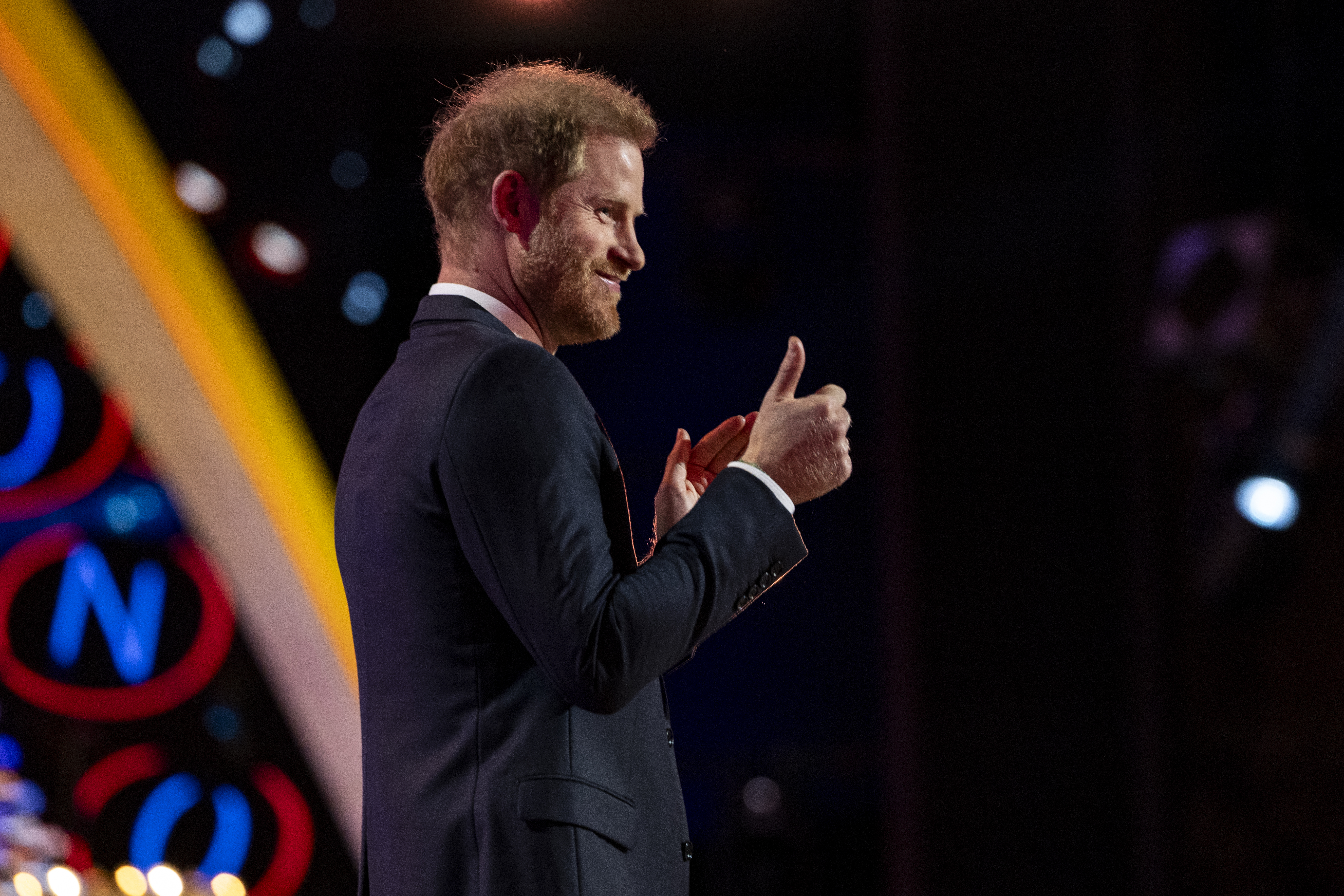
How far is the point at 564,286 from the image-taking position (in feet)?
3.60

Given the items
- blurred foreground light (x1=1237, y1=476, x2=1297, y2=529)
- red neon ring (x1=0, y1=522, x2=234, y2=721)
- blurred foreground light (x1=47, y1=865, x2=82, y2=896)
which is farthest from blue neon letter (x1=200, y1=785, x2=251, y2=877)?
blurred foreground light (x1=1237, y1=476, x2=1297, y2=529)

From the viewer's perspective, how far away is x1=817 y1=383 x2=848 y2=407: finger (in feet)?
3.43

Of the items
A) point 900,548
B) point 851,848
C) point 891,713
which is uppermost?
point 900,548

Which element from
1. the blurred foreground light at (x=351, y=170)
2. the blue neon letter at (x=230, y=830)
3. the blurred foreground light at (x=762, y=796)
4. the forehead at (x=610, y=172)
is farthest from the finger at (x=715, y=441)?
the blurred foreground light at (x=762, y=796)

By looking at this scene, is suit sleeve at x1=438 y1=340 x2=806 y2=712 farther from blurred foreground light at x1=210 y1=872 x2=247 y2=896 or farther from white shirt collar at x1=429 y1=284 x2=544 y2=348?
blurred foreground light at x1=210 y1=872 x2=247 y2=896

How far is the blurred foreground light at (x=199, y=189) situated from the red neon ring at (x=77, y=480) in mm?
623

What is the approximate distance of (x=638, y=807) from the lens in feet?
3.28

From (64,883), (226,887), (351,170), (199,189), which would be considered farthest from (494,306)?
(199,189)

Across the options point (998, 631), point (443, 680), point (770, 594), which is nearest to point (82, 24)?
point (770, 594)

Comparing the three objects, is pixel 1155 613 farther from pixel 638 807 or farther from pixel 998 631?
pixel 638 807

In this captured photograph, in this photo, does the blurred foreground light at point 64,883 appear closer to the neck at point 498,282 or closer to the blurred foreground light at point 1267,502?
the neck at point 498,282

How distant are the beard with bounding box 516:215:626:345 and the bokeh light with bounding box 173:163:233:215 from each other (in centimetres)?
270

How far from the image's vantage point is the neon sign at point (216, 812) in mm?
3477

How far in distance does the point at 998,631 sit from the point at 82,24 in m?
3.32
